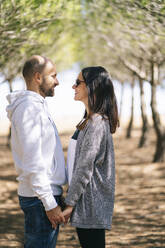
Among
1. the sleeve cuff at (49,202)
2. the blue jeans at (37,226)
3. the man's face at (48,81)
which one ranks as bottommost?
the blue jeans at (37,226)

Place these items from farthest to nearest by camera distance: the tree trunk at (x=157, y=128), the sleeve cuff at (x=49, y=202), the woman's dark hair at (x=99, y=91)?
the tree trunk at (x=157, y=128) < the woman's dark hair at (x=99, y=91) < the sleeve cuff at (x=49, y=202)

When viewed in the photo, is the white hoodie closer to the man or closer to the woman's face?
the man

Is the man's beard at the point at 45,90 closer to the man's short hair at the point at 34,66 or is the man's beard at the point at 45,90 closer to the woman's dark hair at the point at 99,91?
the man's short hair at the point at 34,66

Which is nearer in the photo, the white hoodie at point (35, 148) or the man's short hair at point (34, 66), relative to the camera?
the white hoodie at point (35, 148)

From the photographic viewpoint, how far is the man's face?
Result: 3061 millimetres

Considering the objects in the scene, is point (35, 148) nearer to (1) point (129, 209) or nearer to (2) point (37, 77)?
(2) point (37, 77)

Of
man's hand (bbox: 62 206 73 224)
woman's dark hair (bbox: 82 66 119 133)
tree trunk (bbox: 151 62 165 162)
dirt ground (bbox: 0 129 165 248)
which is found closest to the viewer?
man's hand (bbox: 62 206 73 224)

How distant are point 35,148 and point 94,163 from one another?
57cm

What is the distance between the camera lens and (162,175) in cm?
1248

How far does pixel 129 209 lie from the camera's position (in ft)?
29.1

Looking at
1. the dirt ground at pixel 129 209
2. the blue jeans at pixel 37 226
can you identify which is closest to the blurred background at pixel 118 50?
the dirt ground at pixel 129 209

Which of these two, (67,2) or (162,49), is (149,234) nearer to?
(67,2)

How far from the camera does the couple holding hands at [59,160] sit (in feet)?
9.22

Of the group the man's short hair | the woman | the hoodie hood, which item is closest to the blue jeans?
the woman
